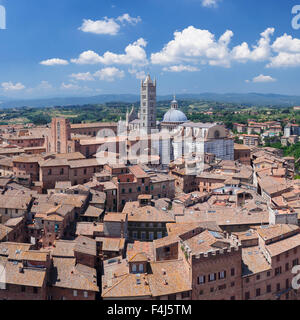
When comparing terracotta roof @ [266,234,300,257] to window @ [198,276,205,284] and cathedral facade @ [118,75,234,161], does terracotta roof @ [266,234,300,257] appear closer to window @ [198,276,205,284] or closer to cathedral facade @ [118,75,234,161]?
window @ [198,276,205,284]

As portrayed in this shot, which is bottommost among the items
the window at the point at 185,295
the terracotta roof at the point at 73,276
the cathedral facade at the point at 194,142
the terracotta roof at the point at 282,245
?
the window at the point at 185,295

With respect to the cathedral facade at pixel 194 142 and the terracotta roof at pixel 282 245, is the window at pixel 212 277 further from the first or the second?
the cathedral facade at pixel 194 142

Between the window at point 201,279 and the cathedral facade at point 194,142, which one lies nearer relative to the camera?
the window at point 201,279

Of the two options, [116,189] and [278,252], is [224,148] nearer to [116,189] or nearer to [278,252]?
[116,189]

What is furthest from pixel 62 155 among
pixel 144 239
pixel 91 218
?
pixel 144 239

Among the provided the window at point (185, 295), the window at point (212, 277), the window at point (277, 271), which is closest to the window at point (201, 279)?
the window at point (212, 277)

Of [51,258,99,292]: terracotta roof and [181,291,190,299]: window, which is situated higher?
[51,258,99,292]: terracotta roof

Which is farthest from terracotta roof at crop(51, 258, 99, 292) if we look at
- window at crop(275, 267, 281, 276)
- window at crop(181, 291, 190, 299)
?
window at crop(275, 267, 281, 276)

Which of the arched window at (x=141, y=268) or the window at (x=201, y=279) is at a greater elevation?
the arched window at (x=141, y=268)

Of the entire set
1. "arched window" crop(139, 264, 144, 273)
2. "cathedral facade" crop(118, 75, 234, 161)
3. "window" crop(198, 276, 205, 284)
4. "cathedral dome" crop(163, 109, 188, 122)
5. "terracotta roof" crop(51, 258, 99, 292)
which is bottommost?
"terracotta roof" crop(51, 258, 99, 292)

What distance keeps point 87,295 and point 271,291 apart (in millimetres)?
15264

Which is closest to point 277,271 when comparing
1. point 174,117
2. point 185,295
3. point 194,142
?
point 185,295

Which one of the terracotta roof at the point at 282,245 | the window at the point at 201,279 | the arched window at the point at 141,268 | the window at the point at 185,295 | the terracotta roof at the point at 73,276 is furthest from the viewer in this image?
the terracotta roof at the point at 282,245

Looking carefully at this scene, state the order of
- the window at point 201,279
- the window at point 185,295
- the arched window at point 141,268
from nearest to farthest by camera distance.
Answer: the window at point 185,295 → the window at point 201,279 → the arched window at point 141,268
